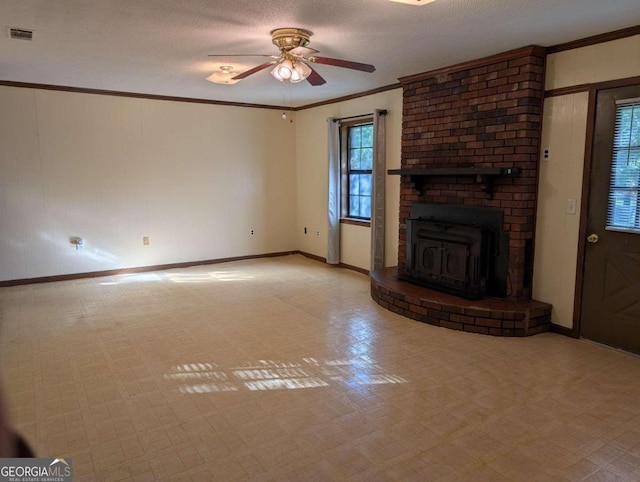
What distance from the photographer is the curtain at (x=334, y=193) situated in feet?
21.0

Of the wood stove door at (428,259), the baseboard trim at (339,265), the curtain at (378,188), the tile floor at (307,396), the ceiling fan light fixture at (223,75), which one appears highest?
the ceiling fan light fixture at (223,75)

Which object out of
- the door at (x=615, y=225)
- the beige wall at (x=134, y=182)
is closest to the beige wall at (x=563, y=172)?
the door at (x=615, y=225)

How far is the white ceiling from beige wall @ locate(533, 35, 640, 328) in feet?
0.80

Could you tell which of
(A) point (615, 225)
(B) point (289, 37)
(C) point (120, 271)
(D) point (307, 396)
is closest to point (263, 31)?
(B) point (289, 37)

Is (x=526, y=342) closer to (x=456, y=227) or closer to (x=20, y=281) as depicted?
Answer: (x=456, y=227)

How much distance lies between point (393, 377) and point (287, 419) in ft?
2.83

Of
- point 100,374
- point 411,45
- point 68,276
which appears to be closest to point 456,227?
point 411,45

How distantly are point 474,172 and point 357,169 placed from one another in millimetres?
2495

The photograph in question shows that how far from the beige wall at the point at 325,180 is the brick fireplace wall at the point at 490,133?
0.54 m

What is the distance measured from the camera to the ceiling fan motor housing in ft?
11.1

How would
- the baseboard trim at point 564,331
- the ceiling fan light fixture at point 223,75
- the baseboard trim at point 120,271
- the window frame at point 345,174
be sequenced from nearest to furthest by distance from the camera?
1. the baseboard trim at point 564,331
2. the ceiling fan light fixture at point 223,75
3. the baseboard trim at point 120,271
4. the window frame at point 345,174

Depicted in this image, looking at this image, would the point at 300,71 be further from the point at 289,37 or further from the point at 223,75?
the point at 223,75

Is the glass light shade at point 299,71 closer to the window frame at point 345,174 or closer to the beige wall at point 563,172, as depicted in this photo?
the beige wall at point 563,172

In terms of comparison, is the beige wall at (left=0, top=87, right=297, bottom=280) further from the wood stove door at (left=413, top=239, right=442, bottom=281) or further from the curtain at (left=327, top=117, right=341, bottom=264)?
the wood stove door at (left=413, top=239, right=442, bottom=281)
